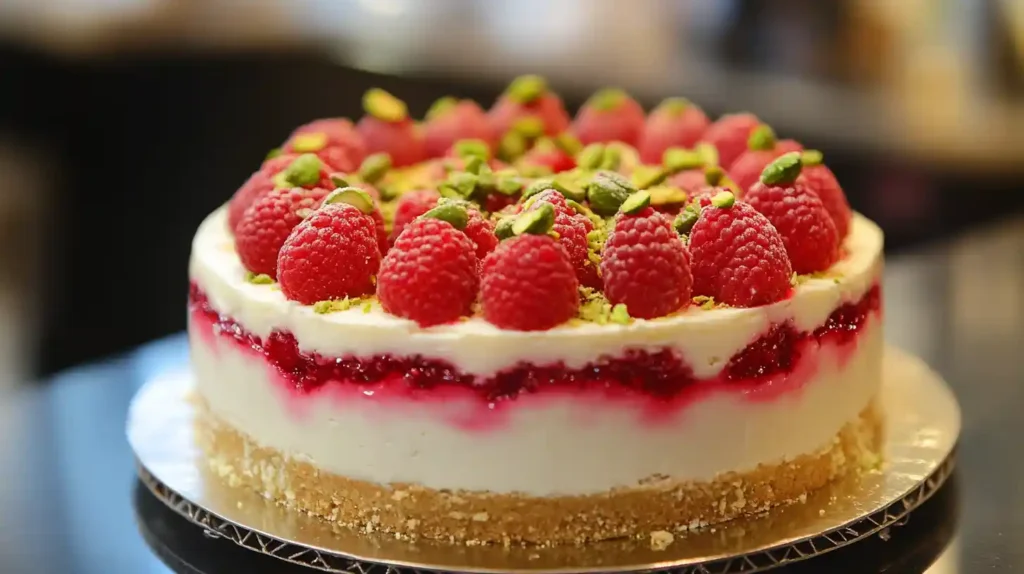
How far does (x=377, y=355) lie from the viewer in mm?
1889

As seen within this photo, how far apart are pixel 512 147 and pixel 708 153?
0.45m

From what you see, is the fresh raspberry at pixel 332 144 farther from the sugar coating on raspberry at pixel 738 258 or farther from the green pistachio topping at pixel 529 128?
the sugar coating on raspberry at pixel 738 258

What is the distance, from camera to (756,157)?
7.84ft

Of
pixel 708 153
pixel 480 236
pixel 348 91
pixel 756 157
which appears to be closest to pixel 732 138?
pixel 708 153

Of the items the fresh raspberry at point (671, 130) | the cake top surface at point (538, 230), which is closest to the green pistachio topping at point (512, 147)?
the cake top surface at point (538, 230)

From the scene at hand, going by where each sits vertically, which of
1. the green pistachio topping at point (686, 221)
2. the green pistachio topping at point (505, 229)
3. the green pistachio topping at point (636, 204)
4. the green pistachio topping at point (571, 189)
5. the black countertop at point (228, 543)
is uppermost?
the green pistachio topping at point (636, 204)

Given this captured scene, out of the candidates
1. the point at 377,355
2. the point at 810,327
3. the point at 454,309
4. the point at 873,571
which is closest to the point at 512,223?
the point at 454,309

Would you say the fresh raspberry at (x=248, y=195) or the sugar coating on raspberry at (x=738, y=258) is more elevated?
the sugar coating on raspberry at (x=738, y=258)

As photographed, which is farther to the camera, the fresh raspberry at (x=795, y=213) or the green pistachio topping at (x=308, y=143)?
the green pistachio topping at (x=308, y=143)

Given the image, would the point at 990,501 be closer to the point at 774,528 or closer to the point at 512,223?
the point at 774,528

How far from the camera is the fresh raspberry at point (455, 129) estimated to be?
9.17 ft

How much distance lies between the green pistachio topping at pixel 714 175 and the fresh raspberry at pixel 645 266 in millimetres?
500

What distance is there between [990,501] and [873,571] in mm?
372

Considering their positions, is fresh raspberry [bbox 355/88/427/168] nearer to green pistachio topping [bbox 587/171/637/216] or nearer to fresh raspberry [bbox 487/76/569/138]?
fresh raspberry [bbox 487/76/569/138]
